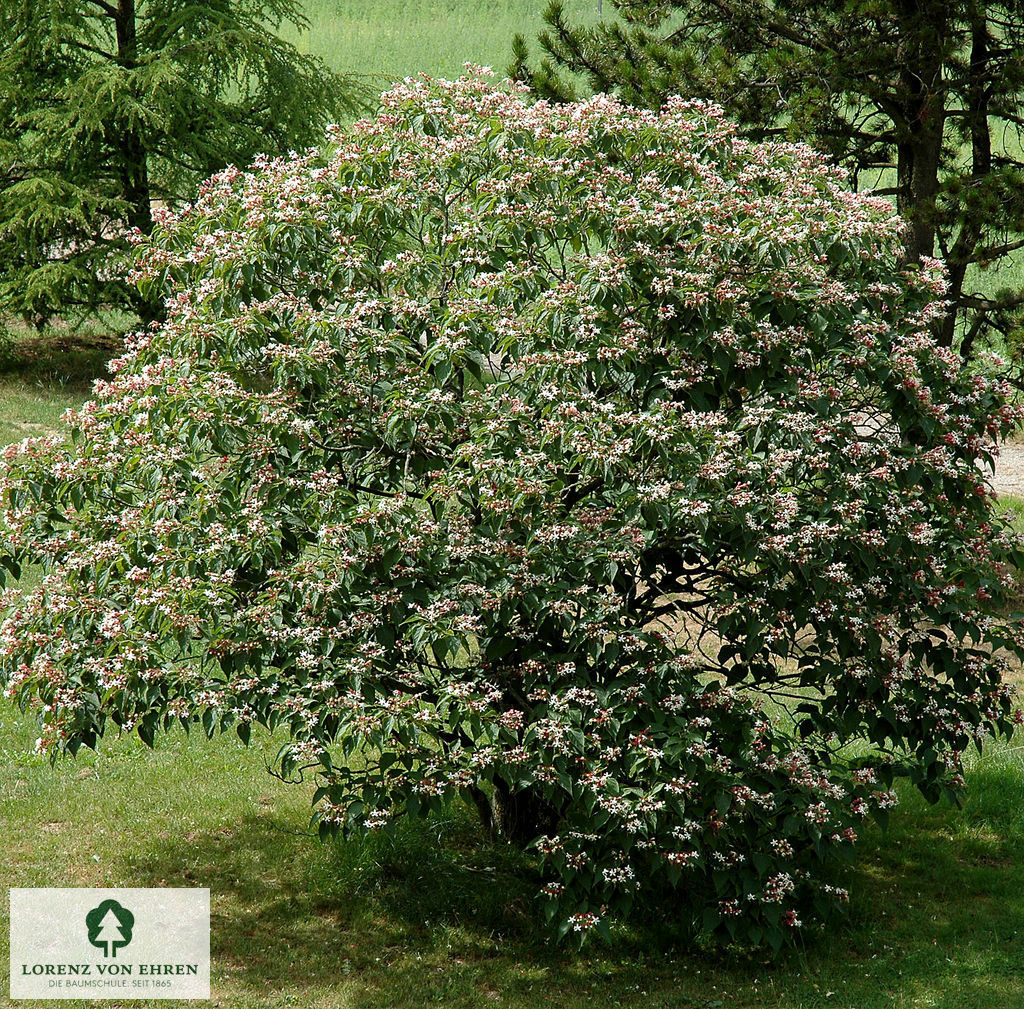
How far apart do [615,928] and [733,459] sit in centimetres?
278

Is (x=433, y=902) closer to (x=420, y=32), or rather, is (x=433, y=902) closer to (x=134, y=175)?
(x=134, y=175)

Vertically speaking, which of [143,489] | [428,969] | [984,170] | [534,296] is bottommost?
[428,969]

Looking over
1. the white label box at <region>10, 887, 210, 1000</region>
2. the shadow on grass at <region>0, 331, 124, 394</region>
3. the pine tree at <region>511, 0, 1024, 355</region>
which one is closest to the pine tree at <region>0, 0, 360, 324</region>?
the shadow on grass at <region>0, 331, 124, 394</region>

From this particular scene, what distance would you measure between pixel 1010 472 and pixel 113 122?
12.5 meters

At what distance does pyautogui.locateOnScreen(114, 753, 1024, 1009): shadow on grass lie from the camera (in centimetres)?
570

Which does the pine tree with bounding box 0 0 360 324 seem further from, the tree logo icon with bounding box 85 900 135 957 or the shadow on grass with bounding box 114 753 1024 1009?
the tree logo icon with bounding box 85 900 135 957

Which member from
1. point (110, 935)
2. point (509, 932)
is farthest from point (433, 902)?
point (110, 935)

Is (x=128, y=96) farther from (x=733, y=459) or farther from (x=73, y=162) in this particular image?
(x=733, y=459)

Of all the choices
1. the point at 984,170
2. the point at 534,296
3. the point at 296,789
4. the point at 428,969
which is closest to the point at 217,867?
the point at 296,789

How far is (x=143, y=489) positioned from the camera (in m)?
5.72

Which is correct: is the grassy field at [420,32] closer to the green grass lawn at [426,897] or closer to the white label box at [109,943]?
the green grass lawn at [426,897]

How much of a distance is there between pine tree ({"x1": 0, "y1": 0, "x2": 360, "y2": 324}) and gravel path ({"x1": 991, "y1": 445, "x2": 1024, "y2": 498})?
403 inches

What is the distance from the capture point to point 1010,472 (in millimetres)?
14789

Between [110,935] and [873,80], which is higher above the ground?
[873,80]
